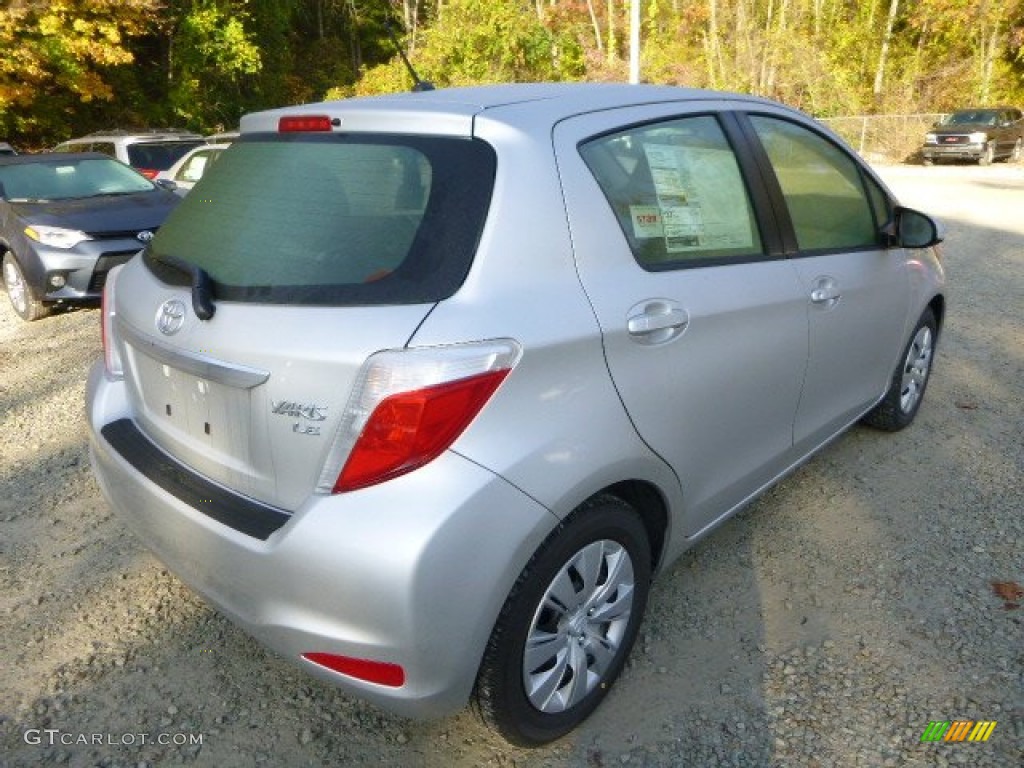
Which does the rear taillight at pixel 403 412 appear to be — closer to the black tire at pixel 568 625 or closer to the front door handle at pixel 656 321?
the black tire at pixel 568 625

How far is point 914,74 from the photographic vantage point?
28062 mm

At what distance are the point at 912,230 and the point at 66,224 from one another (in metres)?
6.31

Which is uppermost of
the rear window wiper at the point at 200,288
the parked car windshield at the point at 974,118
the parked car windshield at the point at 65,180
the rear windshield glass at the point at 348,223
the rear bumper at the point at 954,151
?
the rear windshield glass at the point at 348,223

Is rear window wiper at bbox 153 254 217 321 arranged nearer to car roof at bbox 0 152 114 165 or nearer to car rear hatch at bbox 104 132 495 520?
car rear hatch at bbox 104 132 495 520

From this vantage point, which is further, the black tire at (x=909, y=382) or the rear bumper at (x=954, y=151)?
the rear bumper at (x=954, y=151)

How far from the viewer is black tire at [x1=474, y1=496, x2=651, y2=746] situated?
1.84 metres

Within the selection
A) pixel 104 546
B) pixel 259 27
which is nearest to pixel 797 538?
pixel 104 546

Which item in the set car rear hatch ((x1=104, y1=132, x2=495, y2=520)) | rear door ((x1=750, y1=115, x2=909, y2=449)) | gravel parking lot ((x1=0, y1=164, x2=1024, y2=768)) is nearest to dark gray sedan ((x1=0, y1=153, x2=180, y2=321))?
gravel parking lot ((x1=0, y1=164, x2=1024, y2=768))

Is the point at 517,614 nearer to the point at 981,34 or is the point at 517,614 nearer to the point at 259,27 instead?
the point at 259,27

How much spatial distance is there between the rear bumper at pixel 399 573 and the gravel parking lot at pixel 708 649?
540mm

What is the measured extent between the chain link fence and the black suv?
5.58 feet

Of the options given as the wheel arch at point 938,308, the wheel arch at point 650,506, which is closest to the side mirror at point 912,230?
the wheel arch at point 938,308

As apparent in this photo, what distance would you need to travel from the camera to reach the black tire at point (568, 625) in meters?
1.84

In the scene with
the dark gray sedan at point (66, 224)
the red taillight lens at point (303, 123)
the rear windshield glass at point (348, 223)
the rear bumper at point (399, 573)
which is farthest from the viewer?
the dark gray sedan at point (66, 224)
